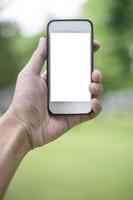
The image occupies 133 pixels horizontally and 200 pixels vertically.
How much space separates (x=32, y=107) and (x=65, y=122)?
0.19 ft

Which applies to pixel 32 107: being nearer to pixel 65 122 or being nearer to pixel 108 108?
pixel 65 122

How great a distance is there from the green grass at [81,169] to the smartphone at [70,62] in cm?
85

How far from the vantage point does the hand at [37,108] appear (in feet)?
3.02

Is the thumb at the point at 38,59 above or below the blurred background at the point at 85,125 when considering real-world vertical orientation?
above

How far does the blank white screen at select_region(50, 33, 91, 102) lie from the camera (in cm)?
99

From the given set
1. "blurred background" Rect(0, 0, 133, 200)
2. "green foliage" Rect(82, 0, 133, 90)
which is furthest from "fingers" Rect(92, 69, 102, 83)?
"green foliage" Rect(82, 0, 133, 90)

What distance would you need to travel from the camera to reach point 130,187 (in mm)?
1902

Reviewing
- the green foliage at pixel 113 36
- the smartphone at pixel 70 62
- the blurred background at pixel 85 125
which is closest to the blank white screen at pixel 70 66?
the smartphone at pixel 70 62

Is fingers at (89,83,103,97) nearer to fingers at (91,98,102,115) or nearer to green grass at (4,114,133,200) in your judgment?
fingers at (91,98,102,115)

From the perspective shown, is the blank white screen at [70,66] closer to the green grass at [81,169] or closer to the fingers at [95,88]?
the fingers at [95,88]

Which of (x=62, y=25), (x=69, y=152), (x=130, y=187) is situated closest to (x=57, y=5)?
(x=69, y=152)

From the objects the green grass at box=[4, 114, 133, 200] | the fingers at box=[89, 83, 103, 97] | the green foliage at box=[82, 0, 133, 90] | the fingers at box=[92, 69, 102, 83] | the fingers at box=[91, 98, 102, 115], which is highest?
the fingers at box=[92, 69, 102, 83]

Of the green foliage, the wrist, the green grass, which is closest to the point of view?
the wrist

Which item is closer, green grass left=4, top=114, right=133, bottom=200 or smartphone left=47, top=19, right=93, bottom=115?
smartphone left=47, top=19, right=93, bottom=115
